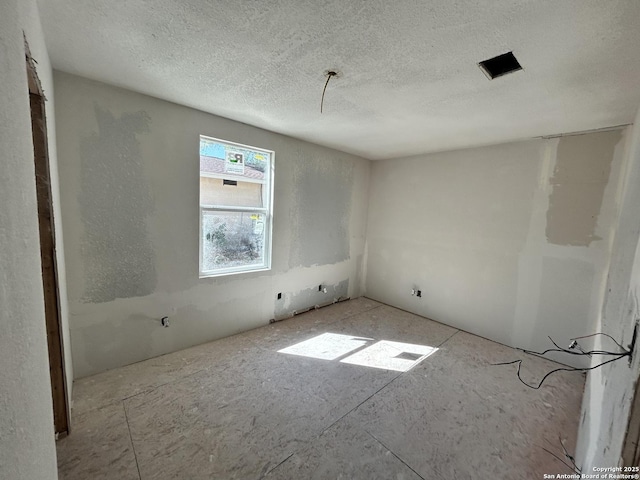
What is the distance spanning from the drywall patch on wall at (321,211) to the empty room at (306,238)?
4 cm

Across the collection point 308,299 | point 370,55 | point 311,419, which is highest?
point 370,55

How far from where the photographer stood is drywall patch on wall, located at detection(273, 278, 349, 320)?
354 centimetres

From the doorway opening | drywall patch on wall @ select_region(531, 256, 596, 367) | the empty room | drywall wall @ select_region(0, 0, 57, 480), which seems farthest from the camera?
drywall patch on wall @ select_region(531, 256, 596, 367)

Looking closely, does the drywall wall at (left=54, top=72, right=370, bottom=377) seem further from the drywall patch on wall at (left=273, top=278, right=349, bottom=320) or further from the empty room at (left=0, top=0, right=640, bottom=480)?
the drywall patch on wall at (left=273, top=278, right=349, bottom=320)

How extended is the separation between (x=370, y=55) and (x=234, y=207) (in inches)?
81.5

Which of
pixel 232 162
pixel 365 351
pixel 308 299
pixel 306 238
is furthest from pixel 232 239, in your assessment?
pixel 365 351

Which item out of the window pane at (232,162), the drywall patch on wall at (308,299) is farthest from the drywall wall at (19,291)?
the drywall patch on wall at (308,299)

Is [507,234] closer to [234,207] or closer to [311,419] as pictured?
[311,419]

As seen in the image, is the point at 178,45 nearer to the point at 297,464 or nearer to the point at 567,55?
the point at 567,55

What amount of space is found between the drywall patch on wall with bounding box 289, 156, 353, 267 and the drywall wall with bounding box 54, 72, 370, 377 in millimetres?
184

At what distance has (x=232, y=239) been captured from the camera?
3021 mm

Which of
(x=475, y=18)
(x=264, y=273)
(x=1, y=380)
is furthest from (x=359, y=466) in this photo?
(x=475, y=18)

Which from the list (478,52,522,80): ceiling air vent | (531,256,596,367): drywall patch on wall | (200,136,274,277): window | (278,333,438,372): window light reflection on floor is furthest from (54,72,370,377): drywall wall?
(531,256,596,367): drywall patch on wall

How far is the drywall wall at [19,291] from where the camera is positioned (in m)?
0.58
